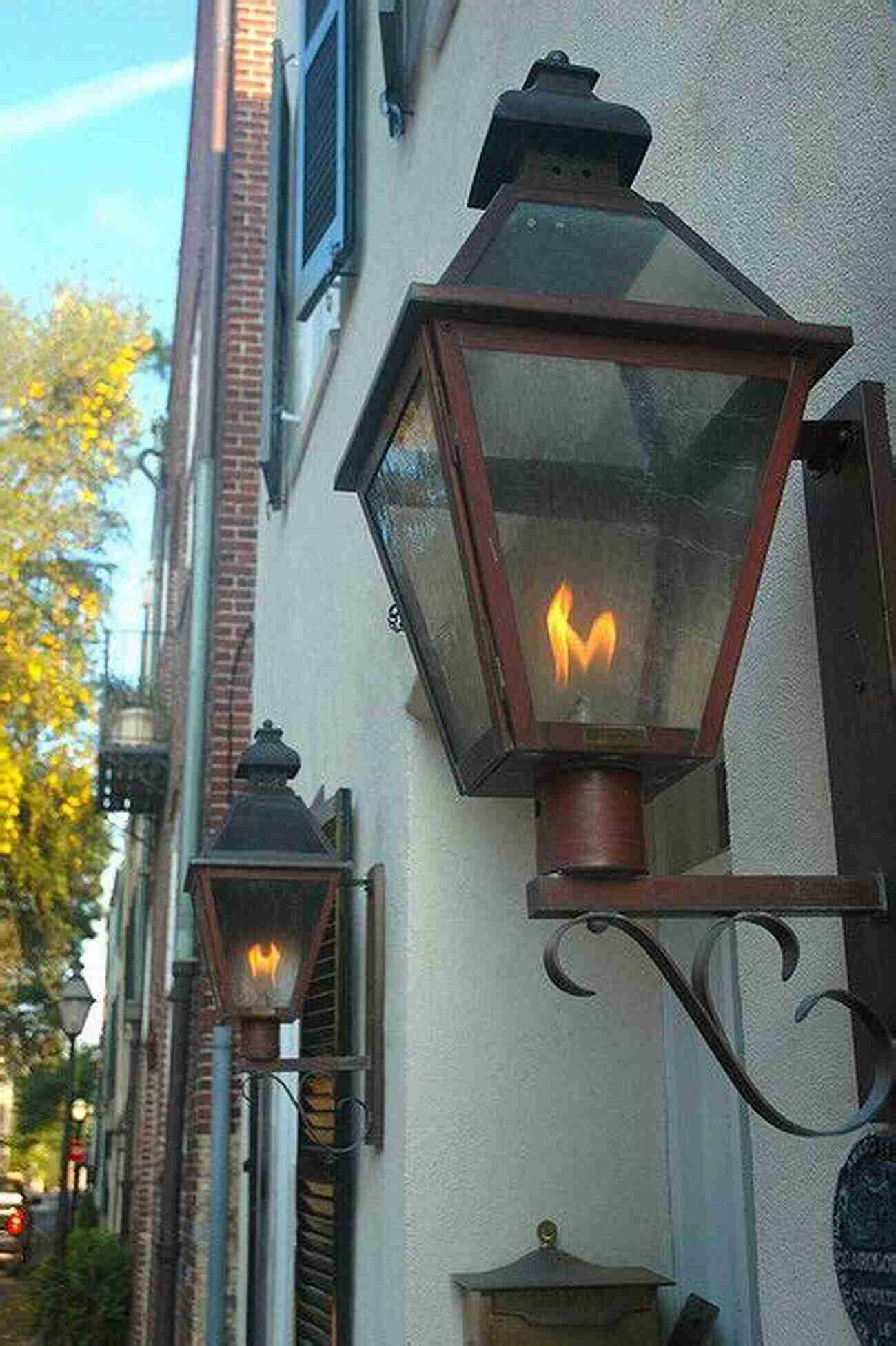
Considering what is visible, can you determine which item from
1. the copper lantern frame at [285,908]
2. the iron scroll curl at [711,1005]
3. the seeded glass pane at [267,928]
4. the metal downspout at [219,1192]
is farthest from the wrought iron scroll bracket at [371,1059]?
the metal downspout at [219,1192]

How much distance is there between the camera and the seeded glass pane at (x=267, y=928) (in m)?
3.92

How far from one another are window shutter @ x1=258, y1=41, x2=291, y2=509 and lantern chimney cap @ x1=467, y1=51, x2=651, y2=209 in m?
5.32

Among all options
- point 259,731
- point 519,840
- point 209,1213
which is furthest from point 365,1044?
point 209,1213

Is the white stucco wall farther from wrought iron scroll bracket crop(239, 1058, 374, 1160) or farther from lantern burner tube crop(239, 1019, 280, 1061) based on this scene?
lantern burner tube crop(239, 1019, 280, 1061)

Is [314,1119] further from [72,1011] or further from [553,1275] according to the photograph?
[72,1011]

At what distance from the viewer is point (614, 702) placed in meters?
1.56

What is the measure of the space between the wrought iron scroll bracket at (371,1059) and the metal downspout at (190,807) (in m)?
4.75

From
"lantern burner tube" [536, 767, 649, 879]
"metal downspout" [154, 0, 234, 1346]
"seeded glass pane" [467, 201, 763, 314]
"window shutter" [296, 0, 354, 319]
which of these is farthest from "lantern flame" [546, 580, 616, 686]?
"metal downspout" [154, 0, 234, 1346]

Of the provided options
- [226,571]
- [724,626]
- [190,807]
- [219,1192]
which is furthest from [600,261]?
[226,571]

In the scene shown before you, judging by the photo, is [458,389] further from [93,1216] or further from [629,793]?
[93,1216]

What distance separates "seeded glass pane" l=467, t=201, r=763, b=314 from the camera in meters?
1.73

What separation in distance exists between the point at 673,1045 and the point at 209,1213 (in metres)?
5.01

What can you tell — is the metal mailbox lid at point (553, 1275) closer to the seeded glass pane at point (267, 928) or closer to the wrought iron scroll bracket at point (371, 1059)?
the wrought iron scroll bracket at point (371, 1059)

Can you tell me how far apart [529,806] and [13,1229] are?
2498 centimetres
